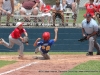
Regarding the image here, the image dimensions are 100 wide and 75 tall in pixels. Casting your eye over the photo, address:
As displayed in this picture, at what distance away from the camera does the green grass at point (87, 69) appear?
430 inches

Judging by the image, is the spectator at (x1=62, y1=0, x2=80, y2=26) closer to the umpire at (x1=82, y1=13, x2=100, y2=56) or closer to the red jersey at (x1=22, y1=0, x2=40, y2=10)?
the red jersey at (x1=22, y1=0, x2=40, y2=10)

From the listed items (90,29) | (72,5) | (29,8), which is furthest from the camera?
(29,8)

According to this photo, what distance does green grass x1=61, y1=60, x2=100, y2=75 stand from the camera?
1093cm

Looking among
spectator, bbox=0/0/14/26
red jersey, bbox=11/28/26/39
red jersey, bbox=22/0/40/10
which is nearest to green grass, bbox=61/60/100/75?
red jersey, bbox=11/28/26/39

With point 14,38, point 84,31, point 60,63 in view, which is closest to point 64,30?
point 84,31

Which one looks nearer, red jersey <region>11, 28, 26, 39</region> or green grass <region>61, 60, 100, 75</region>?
green grass <region>61, 60, 100, 75</region>

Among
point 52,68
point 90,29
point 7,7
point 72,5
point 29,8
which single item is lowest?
point 52,68

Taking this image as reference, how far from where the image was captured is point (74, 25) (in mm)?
20078

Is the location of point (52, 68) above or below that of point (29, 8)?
below

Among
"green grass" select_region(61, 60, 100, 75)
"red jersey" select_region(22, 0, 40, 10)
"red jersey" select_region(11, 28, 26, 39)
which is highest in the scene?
"red jersey" select_region(22, 0, 40, 10)

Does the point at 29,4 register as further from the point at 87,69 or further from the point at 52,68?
the point at 87,69

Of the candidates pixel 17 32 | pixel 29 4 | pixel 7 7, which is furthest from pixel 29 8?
pixel 17 32

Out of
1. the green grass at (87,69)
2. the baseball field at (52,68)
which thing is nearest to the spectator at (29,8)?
the baseball field at (52,68)

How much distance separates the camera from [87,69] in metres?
11.7
